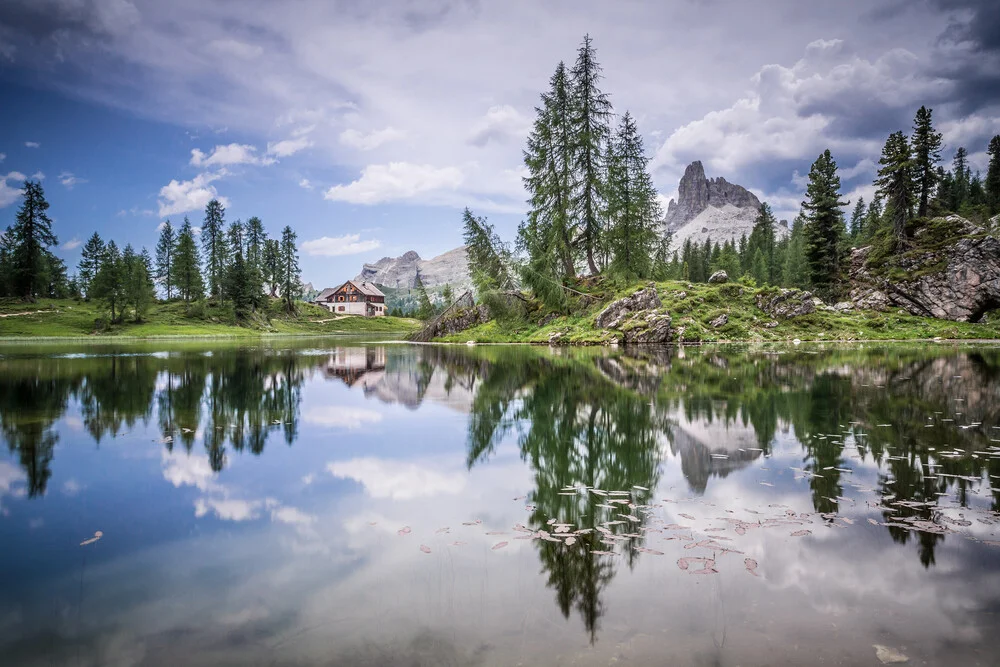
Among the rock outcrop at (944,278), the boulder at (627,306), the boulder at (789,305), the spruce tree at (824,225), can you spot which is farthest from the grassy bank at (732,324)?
the spruce tree at (824,225)

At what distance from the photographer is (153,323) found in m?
87.4

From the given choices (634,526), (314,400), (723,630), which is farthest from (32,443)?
(723,630)

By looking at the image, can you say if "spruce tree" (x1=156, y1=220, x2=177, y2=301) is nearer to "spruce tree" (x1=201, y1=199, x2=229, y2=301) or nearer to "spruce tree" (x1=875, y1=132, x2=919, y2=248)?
"spruce tree" (x1=201, y1=199, x2=229, y2=301)

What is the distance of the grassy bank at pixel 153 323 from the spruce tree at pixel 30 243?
3818 millimetres

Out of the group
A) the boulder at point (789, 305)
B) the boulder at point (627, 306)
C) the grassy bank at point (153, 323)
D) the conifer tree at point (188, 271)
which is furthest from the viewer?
the conifer tree at point (188, 271)

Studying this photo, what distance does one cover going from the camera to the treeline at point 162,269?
86938 mm

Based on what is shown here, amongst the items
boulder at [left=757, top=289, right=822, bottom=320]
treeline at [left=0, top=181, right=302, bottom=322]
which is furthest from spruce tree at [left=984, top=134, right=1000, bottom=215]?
treeline at [left=0, top=181, right=302, bottom=322]

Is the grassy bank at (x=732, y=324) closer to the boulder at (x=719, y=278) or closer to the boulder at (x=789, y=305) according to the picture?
the boulder at (x=789, y=305)

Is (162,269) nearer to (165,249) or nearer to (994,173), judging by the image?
(165,249)

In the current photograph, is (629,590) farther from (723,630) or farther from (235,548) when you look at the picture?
(235,548)

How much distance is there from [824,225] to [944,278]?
1254cm

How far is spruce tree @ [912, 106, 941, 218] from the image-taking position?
205 feet

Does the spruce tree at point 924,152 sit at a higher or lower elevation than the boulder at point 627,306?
higher

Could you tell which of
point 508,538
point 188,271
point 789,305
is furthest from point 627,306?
point 188,271
